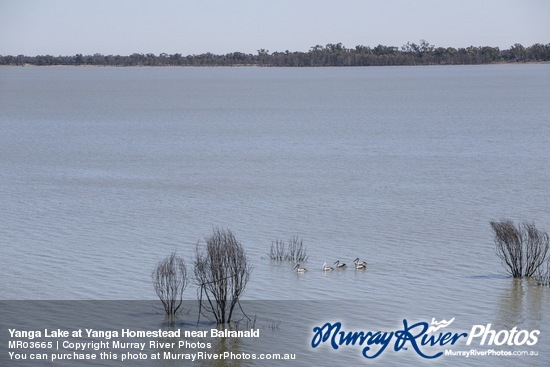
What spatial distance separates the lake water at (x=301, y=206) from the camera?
2386cm

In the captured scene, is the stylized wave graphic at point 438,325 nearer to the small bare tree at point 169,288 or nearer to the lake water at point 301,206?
the lake water at point 301,206

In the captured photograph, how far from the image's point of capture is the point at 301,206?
37.1 metres

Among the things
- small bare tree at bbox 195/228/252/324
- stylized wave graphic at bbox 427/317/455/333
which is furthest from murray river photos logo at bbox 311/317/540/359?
small bare tree at bbox 195/228/252/324

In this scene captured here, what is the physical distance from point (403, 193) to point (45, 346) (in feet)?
74.3

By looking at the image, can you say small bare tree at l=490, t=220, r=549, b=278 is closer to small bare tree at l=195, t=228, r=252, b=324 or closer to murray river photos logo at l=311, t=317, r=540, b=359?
murray river photos logo at l=311, t=317, r=540, b=359

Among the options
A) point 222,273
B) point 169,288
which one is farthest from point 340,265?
point 222,273

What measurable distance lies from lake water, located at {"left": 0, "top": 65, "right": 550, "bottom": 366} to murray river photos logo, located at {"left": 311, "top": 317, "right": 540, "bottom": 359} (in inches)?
19.2

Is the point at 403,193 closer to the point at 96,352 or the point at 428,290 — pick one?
the point at 428,290

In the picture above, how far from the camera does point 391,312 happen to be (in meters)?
22.3

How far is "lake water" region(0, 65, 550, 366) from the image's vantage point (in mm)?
23859

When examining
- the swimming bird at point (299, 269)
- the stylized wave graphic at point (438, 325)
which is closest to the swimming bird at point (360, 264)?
the swimming bird at point (299, 269)

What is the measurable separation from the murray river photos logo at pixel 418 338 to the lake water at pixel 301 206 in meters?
0.49

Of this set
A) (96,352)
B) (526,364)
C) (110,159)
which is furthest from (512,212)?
(110,159)

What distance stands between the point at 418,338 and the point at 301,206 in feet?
55.0
